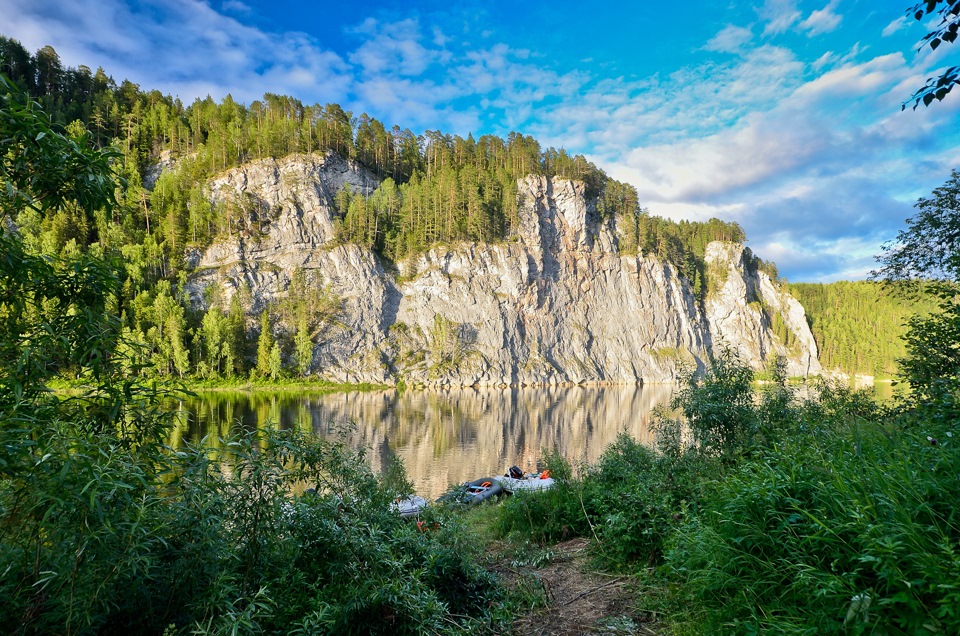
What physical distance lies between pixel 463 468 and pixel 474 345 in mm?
55297

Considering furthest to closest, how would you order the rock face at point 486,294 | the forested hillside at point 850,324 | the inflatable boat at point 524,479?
the forested hillside at point 850,324, the rock face at point 486,294, the inflatable boat at point 524,479

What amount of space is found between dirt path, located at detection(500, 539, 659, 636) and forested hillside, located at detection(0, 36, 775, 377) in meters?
56.9

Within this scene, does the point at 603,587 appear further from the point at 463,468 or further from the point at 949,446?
the point at 463,468

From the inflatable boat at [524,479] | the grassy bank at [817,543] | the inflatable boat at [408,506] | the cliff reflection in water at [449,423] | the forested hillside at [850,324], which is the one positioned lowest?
the cliff reflection in water at [449,423]

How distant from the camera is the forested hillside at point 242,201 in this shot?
57781mm

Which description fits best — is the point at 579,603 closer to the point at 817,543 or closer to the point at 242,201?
the point at 817,543

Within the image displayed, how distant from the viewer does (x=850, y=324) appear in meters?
135

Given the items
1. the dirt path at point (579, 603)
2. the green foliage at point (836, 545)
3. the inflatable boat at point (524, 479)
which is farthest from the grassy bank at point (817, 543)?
the inflatable boat at point (524, 479)

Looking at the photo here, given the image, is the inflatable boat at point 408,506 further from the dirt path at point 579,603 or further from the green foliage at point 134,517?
the dirt path at point 579,603

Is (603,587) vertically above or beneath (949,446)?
beneath

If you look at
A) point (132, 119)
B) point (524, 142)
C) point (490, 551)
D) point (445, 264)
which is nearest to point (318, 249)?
point (445, 264)

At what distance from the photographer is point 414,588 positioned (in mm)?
3549

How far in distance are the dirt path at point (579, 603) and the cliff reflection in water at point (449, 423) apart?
10.4 feet

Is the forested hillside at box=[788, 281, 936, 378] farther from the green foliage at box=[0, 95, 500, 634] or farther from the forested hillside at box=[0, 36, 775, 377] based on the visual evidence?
the green foliage at box=[0, 95, 500, 634]
